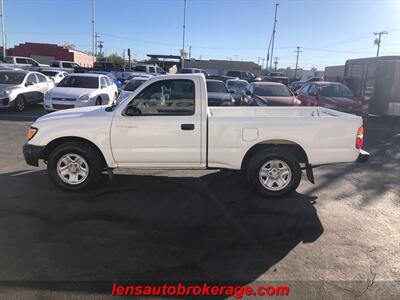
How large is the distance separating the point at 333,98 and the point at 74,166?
11532 mm

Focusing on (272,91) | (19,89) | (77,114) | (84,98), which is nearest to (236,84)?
(272,91)

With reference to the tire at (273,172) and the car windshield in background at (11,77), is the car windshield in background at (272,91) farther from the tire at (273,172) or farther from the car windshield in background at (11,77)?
the car windshield in background at (11,77)

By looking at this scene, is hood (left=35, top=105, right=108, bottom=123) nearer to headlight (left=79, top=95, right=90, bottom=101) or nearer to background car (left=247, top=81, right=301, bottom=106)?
headlight (left=79, top=95, right=90, bottom=101)

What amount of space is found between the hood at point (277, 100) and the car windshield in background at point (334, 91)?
1.56m

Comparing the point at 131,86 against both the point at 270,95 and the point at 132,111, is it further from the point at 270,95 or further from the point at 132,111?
the point at 132,111

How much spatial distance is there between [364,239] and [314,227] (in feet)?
1.98

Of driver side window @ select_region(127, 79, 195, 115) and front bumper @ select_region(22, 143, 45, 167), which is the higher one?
driver side window @ select_region(127, 79, 195, 115)

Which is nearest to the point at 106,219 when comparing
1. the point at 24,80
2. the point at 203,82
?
the point at 203,82

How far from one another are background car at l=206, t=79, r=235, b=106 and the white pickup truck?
8230 millimetres

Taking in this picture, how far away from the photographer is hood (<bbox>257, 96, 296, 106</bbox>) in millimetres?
13641

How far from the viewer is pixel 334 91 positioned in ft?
49.1

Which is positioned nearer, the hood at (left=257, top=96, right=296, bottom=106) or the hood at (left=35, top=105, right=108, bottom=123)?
the hood at (left=35, top=105, right=108, bottom=123)

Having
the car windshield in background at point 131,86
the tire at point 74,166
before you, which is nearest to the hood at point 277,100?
the car windshield in background at point 131,86

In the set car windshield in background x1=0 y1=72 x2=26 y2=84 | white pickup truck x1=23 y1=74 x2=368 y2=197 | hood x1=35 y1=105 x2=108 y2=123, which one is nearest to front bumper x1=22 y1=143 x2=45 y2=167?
white pickup truck x1=23 y1=74 x2=368 y2=197
